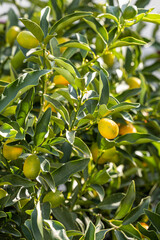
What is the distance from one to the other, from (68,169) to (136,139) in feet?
0.62

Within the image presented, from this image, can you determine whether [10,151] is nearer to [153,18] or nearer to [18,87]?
[18,87]

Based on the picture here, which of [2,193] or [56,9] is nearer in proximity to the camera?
[2,193]

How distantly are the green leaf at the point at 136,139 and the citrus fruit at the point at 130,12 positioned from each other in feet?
0.88

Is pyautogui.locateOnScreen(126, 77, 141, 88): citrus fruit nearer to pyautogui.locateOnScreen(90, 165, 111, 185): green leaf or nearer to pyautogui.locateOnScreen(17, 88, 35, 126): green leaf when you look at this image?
pyautogui.locateOnScreen(90, 165, 111, 185): green leaf

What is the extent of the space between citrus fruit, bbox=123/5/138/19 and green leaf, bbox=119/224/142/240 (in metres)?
0.45

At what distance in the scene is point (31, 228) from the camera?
0.63 metres

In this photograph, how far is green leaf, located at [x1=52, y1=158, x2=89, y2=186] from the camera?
0.76 metres

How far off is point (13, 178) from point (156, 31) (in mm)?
1147

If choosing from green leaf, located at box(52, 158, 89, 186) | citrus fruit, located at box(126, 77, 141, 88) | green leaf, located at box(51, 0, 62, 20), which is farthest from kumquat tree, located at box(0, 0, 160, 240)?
green leaf, located at box(51, 0, 62, 20)

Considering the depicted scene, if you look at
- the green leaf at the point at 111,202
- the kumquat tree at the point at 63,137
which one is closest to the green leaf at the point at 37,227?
the kumquat tree at the point at 63,137

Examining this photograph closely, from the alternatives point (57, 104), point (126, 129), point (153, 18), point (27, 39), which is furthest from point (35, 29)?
point (126, 129)

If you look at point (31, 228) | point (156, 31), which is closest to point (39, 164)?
point (31, 228)

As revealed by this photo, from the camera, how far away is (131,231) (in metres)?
0.78

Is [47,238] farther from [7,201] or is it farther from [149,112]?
[149,112]
